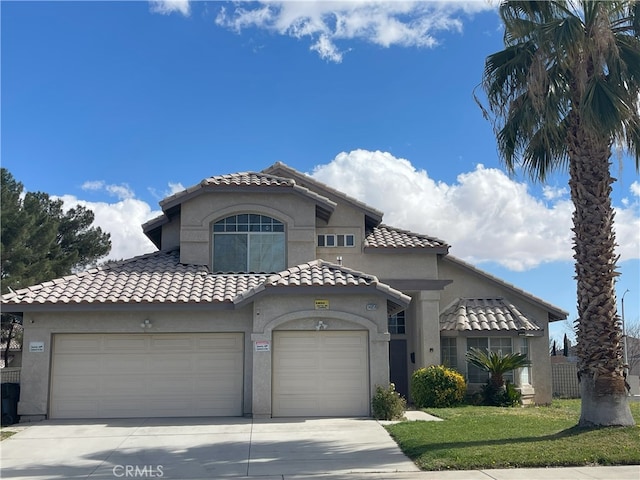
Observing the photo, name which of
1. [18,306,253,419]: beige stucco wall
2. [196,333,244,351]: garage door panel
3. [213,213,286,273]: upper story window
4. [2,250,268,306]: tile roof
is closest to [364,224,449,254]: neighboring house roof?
[213,213,286,273]: upper story window

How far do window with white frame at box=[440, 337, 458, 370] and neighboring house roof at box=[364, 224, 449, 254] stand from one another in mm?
2853

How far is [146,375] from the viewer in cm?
1688

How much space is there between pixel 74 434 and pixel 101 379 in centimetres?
273

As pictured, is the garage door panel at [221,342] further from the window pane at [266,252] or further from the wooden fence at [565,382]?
the wooden fence at [565,382]

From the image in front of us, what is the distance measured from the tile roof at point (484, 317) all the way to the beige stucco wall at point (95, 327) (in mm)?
7130

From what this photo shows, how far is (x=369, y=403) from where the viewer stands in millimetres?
16500

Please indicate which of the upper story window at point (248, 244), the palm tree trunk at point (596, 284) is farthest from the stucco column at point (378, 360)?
the palm tree trunk at point (596, 284)

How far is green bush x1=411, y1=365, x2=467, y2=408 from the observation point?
1900cm

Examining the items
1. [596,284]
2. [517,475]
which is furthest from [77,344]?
[596,284]

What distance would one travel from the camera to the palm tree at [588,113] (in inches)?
501

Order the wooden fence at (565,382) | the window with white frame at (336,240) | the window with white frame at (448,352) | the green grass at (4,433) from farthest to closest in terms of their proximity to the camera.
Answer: the wooden fence at (565,382) < the window with white frame at (336,240) < the window with white frame at (448,352) < the green grass at (4,433)

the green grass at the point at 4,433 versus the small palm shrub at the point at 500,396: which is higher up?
the small palm shrub at the point at 500,396

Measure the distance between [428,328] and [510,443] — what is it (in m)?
8.93

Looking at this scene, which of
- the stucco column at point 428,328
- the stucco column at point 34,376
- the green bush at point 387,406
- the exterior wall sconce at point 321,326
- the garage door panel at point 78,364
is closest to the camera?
the green bush at point 387,406
